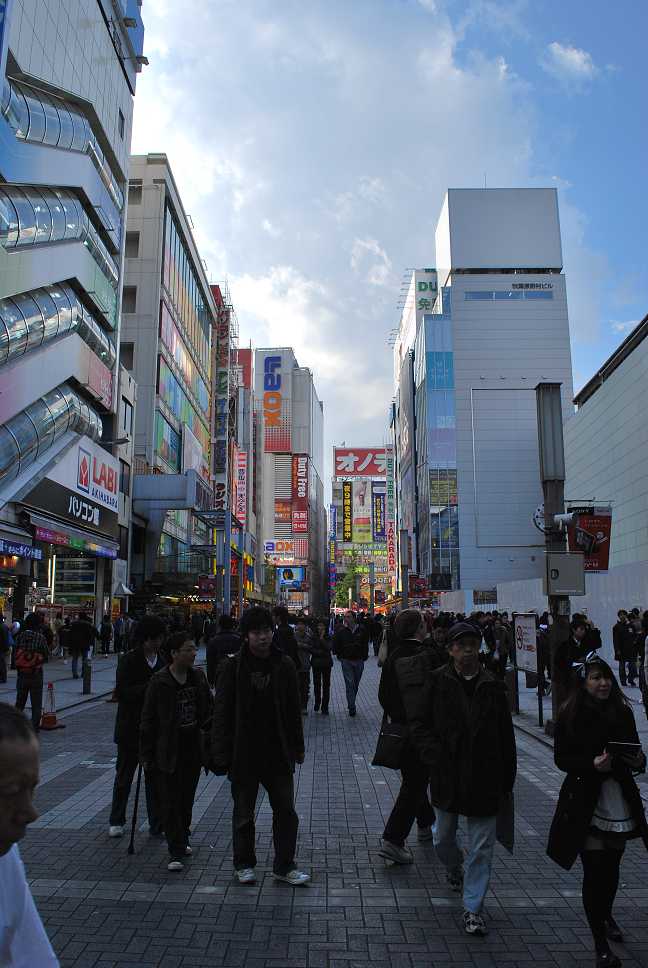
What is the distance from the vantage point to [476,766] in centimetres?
441

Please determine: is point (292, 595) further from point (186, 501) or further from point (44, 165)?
point (44, 165)

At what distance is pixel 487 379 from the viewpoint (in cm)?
8119

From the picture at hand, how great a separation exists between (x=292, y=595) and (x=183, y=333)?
91.4 m

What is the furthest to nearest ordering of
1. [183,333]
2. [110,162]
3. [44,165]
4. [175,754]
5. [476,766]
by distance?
1. [183,333]
2. [110,162]
3. [44,165]
4. [175,754]
5. [476,766]

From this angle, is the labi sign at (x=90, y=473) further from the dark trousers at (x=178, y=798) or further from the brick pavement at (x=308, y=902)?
the dark trousers at (x=178, y=798)

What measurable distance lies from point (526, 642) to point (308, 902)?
983 centimetres

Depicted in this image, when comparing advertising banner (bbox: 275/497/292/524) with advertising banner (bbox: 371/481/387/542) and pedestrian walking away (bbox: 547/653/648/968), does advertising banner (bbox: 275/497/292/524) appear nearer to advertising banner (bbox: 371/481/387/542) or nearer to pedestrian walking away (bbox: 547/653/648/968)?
advertising banner (bbox: 371/481/387/542)

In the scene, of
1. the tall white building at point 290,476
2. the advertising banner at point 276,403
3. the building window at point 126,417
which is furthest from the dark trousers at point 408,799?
the advertising banner at point 276,403

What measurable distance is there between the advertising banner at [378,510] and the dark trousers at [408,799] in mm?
161423

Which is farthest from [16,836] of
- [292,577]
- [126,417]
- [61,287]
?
[292,577]

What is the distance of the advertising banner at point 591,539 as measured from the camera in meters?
14.8

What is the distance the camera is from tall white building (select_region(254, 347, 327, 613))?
14225 centimetres

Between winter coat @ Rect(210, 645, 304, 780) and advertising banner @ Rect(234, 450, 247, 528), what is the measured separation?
76757 millimetres

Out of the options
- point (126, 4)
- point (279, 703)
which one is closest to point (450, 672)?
point (279, 703)
